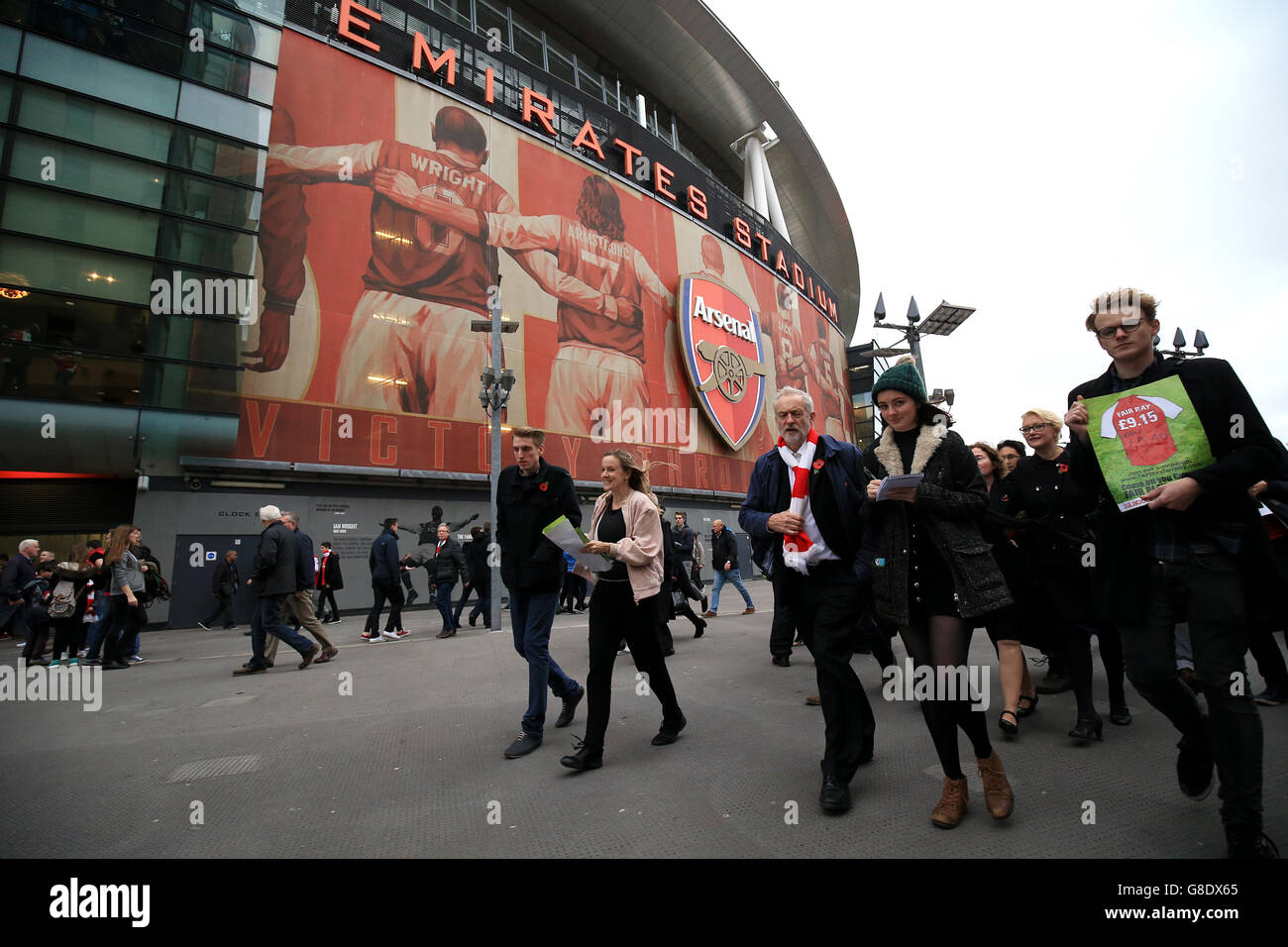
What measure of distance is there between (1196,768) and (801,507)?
1.88 m

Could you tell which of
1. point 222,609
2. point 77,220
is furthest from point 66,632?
point 77,220

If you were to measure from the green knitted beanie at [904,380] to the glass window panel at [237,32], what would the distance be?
18285 mm

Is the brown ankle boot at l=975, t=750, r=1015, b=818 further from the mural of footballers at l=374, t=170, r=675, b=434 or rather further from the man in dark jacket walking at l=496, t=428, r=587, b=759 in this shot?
the mural of footballers at l=374, t=170, r=675, b=434

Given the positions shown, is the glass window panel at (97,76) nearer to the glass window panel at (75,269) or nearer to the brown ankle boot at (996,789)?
the glass window panel at (75,269)

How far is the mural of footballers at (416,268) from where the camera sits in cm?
1600

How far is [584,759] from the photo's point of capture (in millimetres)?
3330

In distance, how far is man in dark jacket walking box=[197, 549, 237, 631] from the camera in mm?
12984

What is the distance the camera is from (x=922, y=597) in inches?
105

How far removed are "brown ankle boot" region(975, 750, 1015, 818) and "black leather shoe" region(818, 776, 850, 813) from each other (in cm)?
57

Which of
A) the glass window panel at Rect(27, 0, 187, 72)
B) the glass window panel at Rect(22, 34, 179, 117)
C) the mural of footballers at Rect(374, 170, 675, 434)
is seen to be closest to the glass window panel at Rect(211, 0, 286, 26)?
the glass window panel at Rect(27, 0, 187, 72)

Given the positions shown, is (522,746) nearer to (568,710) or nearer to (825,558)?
(568,710)

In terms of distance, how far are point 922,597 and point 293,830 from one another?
10.1ft

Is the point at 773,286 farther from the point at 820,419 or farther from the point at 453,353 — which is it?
the point at 453,353
